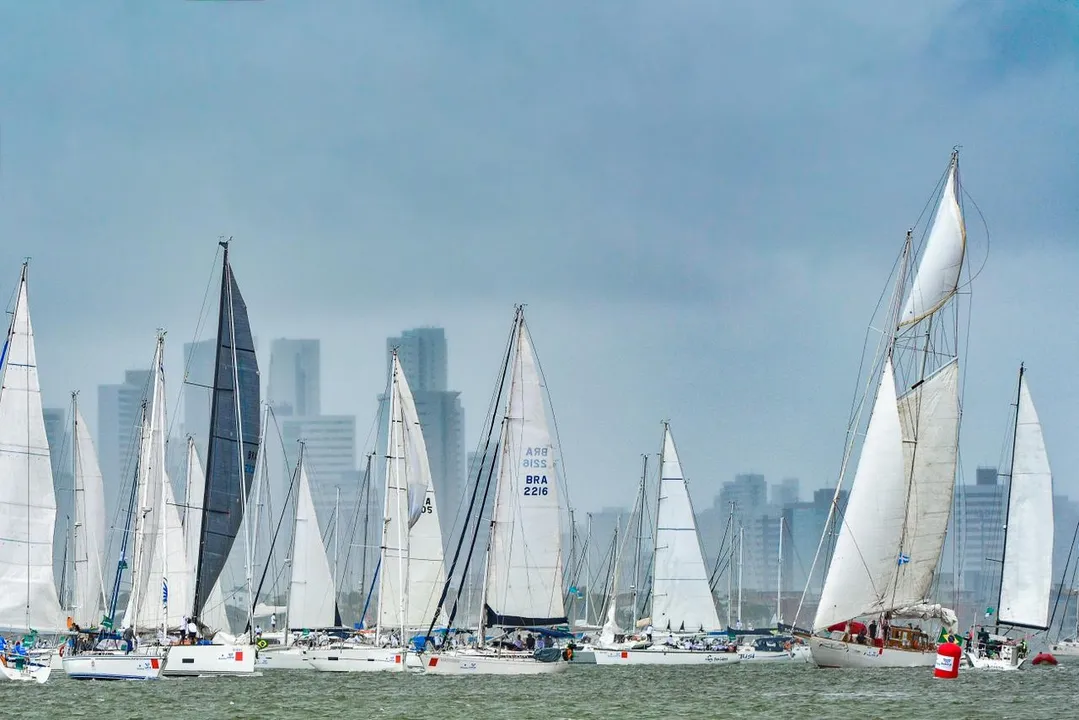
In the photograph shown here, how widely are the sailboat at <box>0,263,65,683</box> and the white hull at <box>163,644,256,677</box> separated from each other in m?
4.43

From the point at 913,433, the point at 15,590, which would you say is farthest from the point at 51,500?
the point at 913,433

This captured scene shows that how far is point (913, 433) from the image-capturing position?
298 feet

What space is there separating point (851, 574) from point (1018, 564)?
14.0m

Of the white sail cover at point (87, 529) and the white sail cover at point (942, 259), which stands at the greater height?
the white sail cover at point (942, 259)

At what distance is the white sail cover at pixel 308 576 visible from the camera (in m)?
96.0

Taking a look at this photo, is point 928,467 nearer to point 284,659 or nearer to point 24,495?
point 284,659

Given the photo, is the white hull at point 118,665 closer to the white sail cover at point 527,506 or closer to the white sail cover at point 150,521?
the white sail cover at point 150,521

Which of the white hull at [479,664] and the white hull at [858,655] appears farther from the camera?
the white hull at [858,655]

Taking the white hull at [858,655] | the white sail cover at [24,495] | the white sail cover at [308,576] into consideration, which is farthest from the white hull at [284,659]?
the white hull at [858,655]

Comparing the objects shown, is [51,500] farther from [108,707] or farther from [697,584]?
[697,584]

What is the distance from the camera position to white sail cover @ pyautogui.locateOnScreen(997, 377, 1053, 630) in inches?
3718

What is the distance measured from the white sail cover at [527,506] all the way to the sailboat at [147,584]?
1339cm

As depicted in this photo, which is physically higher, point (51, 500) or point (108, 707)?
point (51, 500)

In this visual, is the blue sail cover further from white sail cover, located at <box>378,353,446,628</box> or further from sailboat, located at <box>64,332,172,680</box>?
white sail cover, located at <box>378,353,446,628</box>
